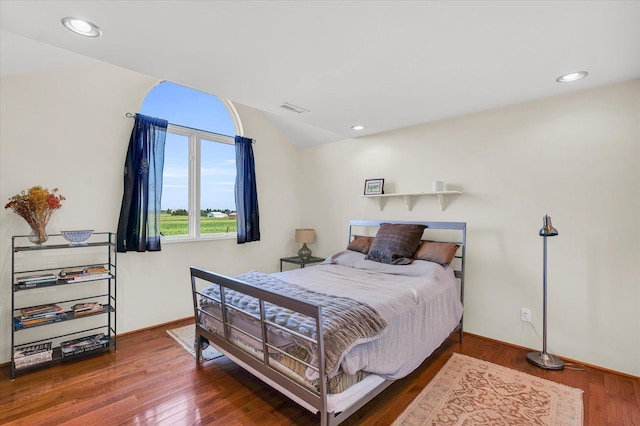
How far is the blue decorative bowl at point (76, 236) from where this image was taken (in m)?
2.69

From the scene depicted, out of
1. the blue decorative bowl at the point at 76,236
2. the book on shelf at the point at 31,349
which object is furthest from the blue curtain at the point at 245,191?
the book on shelf at the point at 31,349

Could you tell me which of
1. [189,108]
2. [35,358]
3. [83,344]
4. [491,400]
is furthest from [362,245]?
[35,358]

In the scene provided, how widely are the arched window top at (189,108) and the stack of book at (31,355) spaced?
8.21 feet

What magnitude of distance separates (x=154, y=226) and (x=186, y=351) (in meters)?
1.41

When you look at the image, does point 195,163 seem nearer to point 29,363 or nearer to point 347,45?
point 29,363

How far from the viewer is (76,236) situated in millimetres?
2738

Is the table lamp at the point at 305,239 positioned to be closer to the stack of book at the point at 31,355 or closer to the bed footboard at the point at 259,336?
the bed footboard at the point at 259,336

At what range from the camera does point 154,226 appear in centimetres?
342

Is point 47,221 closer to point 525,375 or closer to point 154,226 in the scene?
point 154,226

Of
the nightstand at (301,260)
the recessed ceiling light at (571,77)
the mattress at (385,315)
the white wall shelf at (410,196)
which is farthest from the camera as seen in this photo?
the nightstand at (301,260)

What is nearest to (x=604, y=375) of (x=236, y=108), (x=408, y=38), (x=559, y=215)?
(x=559, y=215)

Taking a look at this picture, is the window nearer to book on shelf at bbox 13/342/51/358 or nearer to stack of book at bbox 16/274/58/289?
stack of book at bbox 16/274/58/289

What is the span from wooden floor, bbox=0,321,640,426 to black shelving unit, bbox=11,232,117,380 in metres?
0.27

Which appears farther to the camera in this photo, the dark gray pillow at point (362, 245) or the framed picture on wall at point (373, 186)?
the framed picture on wall at point (373, 186)
